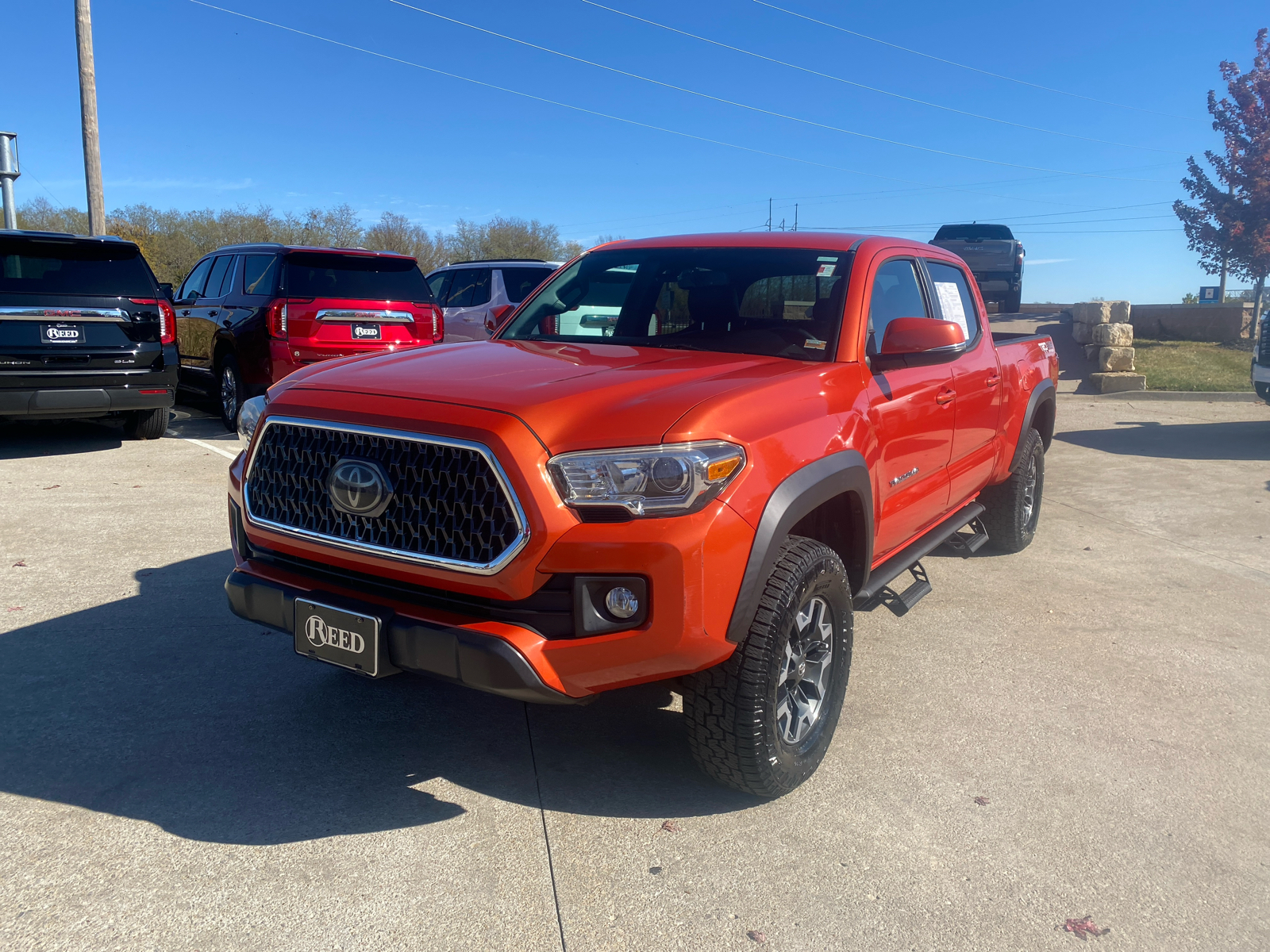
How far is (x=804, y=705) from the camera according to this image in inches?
128

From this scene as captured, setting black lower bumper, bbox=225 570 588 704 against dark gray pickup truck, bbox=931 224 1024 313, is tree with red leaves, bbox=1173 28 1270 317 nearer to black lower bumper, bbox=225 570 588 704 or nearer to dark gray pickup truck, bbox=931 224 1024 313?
dark gray pickup truck, bbox=931 224 1024 313

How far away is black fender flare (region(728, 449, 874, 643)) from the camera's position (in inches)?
107

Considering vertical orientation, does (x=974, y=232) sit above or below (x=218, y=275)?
above

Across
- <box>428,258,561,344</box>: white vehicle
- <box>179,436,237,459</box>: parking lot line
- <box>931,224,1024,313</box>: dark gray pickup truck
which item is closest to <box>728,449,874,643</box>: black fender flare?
<box>179,436,237,459</box>: parking lot line

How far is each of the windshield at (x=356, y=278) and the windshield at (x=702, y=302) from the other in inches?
213

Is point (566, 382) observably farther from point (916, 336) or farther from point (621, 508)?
point (916, 336)

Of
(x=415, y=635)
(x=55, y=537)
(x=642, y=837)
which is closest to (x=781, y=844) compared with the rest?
(x=642, y=837)

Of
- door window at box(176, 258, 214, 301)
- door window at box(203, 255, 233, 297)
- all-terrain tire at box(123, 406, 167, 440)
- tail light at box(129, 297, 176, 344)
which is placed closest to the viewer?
tail light at box(129, 297, 176, 344)

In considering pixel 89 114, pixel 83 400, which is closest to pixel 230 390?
pixel 83 400

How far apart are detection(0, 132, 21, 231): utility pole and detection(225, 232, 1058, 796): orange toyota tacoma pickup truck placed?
47.3ft

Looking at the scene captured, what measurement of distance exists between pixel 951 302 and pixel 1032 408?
138cm

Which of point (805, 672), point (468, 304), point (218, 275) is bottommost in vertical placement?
point (805, 672)

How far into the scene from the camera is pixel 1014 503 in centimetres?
587

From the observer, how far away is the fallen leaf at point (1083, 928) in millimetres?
2453
